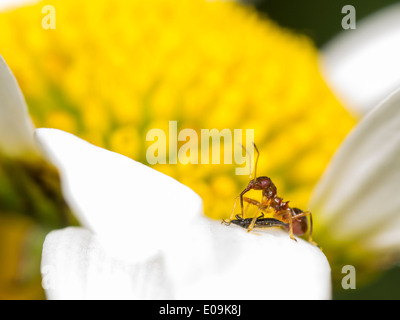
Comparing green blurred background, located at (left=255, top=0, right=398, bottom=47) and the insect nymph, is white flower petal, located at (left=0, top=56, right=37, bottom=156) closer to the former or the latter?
the insect nymph

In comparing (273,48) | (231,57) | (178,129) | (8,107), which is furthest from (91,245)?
(273,48)

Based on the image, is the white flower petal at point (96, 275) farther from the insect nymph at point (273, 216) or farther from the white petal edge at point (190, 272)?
the insect nymph at point (273, 216)

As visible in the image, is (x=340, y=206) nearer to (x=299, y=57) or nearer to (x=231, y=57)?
(x=231, y=57)

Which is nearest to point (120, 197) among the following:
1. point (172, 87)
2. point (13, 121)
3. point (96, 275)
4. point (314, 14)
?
point (96, 275)

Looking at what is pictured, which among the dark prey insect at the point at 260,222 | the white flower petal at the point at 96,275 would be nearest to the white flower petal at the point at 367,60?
the dark prey insect at the point at 260,222

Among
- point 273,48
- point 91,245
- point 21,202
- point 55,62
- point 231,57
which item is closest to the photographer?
point 91,245

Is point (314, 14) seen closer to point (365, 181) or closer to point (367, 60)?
point (367, 60)
